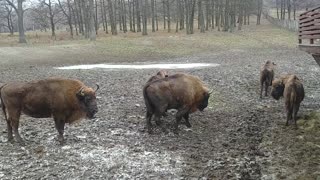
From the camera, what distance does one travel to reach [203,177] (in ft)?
23.0

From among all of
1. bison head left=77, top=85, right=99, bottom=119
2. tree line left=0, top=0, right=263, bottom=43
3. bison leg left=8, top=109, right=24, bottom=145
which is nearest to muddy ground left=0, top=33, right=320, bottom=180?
bison leg left=8, top=109, right=24, bottom=145

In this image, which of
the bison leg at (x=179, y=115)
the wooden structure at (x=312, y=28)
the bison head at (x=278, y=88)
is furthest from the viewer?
the wooden structure at (x=312, y=28)

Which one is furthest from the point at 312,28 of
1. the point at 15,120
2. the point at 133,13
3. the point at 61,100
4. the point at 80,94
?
the point at 133,13

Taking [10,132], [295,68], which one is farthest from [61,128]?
[295,68]

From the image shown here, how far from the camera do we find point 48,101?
28.5ft

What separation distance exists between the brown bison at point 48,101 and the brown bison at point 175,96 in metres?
1.52

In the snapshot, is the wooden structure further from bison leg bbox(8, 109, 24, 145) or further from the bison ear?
bison leg bbox(8, 109, 24, 145)

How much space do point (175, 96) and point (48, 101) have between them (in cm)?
303

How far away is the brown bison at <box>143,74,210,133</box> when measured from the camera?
31.6ft

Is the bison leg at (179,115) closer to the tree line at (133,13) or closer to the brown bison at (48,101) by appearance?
the brown bison at (48,101)

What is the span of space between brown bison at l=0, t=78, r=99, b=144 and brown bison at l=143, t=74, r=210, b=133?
152 centimetres

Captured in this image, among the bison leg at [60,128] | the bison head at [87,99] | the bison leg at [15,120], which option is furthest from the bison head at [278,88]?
the bison leg at [15,120]

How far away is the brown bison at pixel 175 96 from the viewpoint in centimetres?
963

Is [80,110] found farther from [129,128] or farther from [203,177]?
[203,177]
